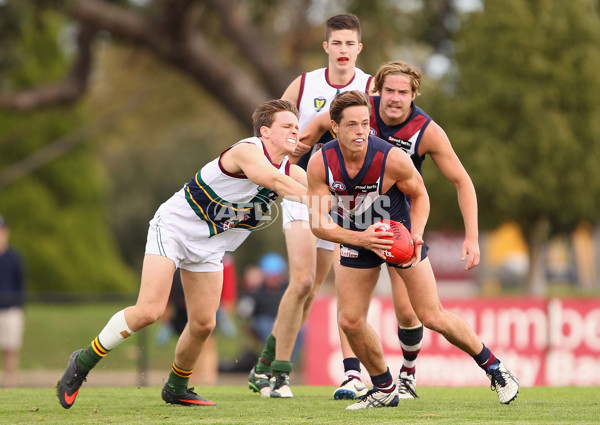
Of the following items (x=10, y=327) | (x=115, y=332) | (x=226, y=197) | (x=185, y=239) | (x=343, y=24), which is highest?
(x=343, y=24)

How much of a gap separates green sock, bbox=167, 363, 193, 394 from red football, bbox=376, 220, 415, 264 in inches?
78.5

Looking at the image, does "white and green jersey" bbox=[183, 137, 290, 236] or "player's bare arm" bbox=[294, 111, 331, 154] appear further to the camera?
"player's bare arm" bbox=[294, 111, 331, 154]

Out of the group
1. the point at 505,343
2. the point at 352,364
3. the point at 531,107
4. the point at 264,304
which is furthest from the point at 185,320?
the point at 531,107

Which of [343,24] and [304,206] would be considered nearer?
[343,24]

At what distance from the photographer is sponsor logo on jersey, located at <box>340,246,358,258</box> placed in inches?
262

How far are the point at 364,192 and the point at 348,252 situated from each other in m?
0.45

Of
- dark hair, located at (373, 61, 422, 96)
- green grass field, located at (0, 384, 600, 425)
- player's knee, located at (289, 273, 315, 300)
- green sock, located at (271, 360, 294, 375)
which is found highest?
dark hair, located at (373, 61, 422, 96)

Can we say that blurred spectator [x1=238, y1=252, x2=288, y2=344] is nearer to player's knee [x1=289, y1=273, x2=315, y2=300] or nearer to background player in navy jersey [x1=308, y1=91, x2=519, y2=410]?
player's knee [x1=289, y1=273, x2=315, y2=300]

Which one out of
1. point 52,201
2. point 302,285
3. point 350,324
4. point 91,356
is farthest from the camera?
point 52,201

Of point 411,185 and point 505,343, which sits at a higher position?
point 411,185

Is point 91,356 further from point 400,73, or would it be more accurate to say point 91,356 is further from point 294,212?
point 400,73

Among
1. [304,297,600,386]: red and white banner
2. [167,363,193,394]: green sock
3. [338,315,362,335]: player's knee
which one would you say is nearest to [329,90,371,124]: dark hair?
[338,315,362,335]: player's knee

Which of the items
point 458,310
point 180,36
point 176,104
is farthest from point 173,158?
point 458,310

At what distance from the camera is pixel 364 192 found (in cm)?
655
